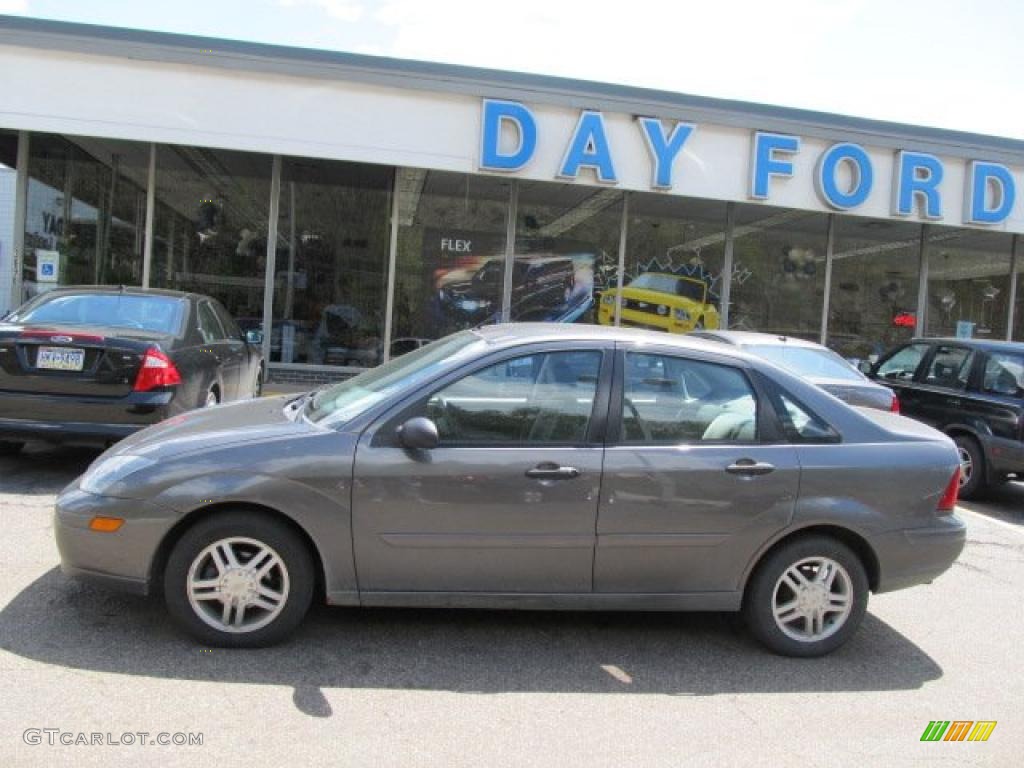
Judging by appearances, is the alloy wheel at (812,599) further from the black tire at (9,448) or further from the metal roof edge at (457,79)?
the metal roof edge at (457,79)

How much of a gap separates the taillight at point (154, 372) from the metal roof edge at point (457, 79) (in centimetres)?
641

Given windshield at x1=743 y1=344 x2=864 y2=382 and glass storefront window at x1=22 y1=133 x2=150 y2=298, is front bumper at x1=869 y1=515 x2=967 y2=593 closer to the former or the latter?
windshield at x1=743 y1=344 x2=864 y2=382

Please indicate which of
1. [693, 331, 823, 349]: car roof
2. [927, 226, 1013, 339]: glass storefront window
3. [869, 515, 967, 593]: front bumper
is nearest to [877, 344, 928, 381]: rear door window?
[693, 331, 823, 349]: car roof

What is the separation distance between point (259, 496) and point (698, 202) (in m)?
11.4

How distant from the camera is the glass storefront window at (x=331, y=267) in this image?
1319 cm

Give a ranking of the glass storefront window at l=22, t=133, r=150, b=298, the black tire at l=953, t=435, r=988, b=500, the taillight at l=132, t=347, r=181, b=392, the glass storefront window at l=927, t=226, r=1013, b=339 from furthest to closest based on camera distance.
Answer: the glass storefront window at l=927, t=226, r=1013, b=339, the glass storefront window at l=22, t=133, r=150, b=298, the black tire at l=953, t=435, r=988, b=500, the taillight at l=132, t=347, r=181, b=392

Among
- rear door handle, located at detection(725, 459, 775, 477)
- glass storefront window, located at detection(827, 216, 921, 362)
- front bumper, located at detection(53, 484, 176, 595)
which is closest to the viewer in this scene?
front bumper, located at detection(53, 484, 176, 595)

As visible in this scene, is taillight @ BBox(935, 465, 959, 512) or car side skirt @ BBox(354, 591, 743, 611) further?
taillight @ BBox(935, 465, 959, 512)

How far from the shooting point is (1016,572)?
593 centimetres

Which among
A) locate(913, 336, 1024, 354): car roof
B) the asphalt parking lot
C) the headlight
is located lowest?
the asphalt parking lot

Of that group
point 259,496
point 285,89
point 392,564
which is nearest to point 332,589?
point 392,564

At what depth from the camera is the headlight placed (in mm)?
3680

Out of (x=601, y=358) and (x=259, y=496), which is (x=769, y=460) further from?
(x=259, y=496)

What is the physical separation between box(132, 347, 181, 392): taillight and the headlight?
2534mm
